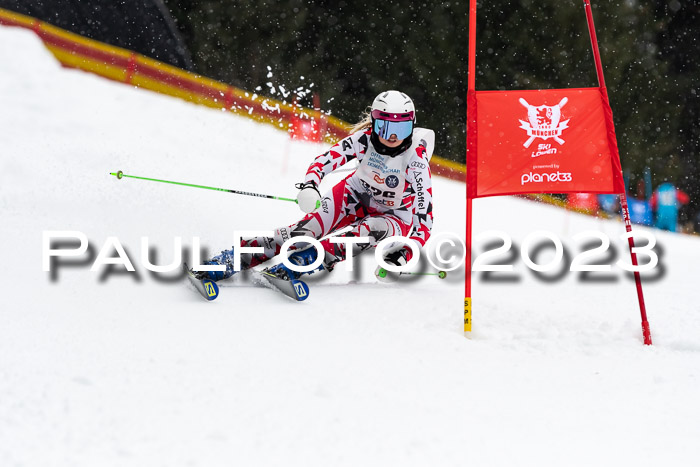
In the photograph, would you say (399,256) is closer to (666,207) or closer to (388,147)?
(388,147)

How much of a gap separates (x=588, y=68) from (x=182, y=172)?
19041 millimetres

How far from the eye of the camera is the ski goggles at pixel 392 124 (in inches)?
205

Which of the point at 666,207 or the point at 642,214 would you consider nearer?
the point at 666,207

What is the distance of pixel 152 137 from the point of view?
11445mm

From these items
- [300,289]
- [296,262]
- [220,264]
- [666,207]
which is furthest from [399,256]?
[666,207]

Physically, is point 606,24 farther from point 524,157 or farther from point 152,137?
point 524,157

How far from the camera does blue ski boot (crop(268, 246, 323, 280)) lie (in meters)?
5.25

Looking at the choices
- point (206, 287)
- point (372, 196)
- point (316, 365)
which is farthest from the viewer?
point (372, 196)

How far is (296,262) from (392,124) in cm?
118

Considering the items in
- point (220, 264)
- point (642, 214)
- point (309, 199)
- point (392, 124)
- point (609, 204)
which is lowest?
point (220, 264)

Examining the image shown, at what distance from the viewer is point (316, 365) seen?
11.9 ft

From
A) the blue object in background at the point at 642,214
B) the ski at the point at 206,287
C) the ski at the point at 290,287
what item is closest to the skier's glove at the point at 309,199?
the ski at the point at 290,287

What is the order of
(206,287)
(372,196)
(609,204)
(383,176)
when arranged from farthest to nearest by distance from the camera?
(609,204), (372,196), (383,176), (206,287)

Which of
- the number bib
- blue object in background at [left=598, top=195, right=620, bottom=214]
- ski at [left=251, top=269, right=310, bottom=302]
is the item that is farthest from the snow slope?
blue object in background at [left=598, top=195, right=620, bottom=214]
